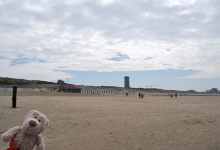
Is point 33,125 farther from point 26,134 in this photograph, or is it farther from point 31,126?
point 26,134

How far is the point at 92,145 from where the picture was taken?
7.38 metres

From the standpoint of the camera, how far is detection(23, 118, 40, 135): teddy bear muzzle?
435cm

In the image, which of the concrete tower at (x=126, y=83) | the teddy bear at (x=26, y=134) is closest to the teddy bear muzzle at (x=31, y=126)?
the teddy bear at (x=26, y=134)

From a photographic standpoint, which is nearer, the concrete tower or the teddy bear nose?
the teddy bear nose

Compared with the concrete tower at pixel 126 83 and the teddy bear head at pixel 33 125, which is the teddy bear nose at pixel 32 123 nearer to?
the teddy bear head at pixel 33 125

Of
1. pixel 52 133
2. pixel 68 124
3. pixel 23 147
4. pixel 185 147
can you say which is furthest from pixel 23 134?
pixel 68 124

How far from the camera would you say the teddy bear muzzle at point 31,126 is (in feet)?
14.3

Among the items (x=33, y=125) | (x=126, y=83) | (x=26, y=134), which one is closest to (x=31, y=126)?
(x=33, y=125)

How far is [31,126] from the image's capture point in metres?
4.35

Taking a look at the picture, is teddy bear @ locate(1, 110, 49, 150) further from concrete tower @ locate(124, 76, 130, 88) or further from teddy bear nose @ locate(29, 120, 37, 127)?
concrete tower @ locate(124, 76, 130, 88)

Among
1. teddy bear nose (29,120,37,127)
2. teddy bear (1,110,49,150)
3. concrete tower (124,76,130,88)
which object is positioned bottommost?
teddy bear (1,110,49,150)

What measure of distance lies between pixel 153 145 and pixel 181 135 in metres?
2.06

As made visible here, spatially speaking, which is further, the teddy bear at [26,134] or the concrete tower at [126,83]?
the concrete tower at [126,83]

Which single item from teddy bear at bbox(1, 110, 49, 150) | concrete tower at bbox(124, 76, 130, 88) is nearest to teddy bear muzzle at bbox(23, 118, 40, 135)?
teddy bear at bbox(1, 110, 49, 150)
